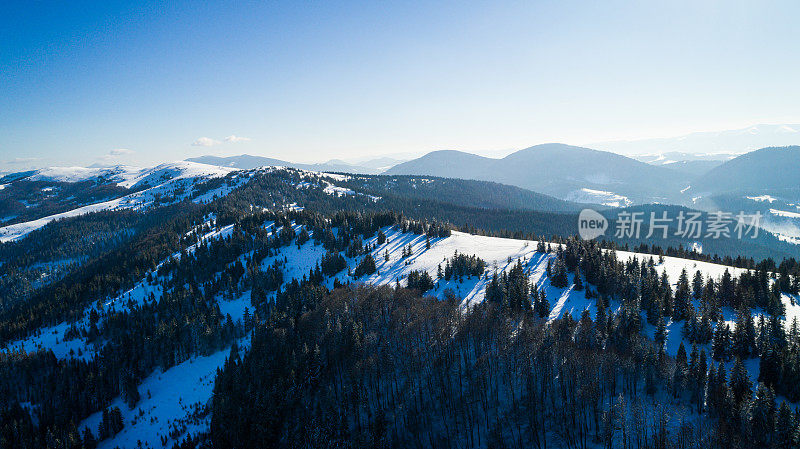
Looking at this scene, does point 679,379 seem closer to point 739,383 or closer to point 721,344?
point 739,383

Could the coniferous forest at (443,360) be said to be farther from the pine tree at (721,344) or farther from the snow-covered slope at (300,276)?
the snow-covered slope at (300,276)

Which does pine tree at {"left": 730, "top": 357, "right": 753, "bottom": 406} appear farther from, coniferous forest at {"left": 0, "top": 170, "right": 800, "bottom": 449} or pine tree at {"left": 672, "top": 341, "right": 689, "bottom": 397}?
pine tree at {"left": 672, "top": 341, "right": 689, "bottom": 397}

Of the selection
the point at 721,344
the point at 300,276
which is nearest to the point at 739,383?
the point at 721,344

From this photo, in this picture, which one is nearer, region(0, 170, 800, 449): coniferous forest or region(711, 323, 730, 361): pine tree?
region(0, 170, 800, 449): coniferous forest

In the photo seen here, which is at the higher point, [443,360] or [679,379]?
[679,379]

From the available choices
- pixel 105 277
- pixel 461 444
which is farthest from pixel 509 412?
pixel 105 277

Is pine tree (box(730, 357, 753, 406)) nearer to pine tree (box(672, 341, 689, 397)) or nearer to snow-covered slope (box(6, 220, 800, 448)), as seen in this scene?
pine tree (box(672, 341, 689, 397))

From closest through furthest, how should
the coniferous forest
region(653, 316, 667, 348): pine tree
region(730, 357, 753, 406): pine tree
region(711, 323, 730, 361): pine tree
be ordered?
region(730, 357, 753, 406): pine tree → the coniferous forest → region(711, 323, 730, 361): pine tree → region(653, 316, 667, 348): pine tree

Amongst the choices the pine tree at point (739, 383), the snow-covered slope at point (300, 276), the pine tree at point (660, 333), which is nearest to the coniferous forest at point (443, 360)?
the pine tree at point (739, 383)

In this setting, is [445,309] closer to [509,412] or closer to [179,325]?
[509,412]

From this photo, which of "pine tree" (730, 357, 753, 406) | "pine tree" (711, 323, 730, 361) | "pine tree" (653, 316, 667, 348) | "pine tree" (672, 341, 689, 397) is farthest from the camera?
"pine tree" (653, 316, 667, 348)

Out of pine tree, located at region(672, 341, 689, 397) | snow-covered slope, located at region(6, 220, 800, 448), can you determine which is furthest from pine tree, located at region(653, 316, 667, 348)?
pine tree, located at region(672, 341, 689, 397)
